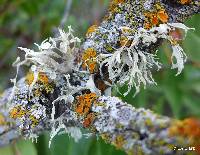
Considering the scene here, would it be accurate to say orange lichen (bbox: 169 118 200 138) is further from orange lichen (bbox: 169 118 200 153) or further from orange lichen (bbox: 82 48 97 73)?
orange lichen (bbox: 82 48 97 73)

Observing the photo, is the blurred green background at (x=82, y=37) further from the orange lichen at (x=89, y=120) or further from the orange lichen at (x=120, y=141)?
the orange lichen at (x=120, y=141)

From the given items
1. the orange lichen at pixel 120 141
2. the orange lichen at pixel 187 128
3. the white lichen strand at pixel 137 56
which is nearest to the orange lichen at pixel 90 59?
the white lichen strand at pixel 137 56

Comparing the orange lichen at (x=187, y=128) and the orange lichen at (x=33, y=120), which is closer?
the orange lichen at (x=187, y=128)

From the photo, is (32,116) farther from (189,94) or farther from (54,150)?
(189,94)

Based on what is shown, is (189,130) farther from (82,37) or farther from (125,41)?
(82,37)

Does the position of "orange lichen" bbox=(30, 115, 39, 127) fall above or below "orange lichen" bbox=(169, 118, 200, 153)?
above

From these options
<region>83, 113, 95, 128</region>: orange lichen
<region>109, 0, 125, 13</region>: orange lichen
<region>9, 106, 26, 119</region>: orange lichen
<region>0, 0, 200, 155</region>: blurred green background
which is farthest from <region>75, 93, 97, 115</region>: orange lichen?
<region>0, 0, 200, 155</region>: blurred green background
